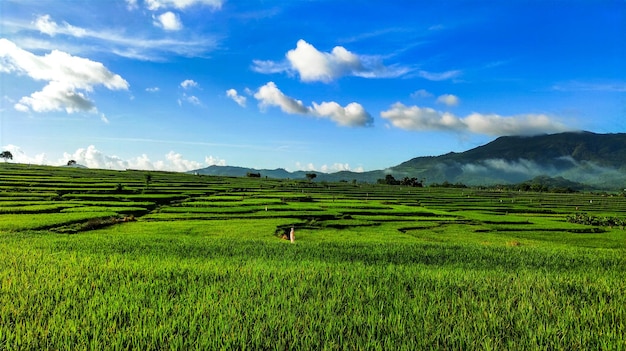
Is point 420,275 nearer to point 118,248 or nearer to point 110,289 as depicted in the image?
point 110,289

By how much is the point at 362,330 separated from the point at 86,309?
398cm

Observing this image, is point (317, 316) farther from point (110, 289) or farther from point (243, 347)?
point (110, 289)

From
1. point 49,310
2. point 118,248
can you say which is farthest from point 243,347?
point 118,248

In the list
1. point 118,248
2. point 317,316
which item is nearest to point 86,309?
point 317,316

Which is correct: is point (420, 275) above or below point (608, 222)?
above

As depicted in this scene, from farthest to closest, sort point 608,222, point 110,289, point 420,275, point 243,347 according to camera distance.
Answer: point 608,222 < point 420,275 < point 110,289 < point 243,347

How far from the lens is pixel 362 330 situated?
4.66 metres

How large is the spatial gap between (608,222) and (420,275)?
48.4 m

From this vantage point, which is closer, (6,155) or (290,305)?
(290,305)

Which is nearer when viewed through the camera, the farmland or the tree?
the farmland

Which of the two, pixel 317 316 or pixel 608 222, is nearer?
pixel 317 316

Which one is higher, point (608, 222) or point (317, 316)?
point (317, 316)

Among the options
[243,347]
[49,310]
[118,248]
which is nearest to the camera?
[243,347]

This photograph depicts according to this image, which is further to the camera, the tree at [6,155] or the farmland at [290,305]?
the tree at [6,155]
